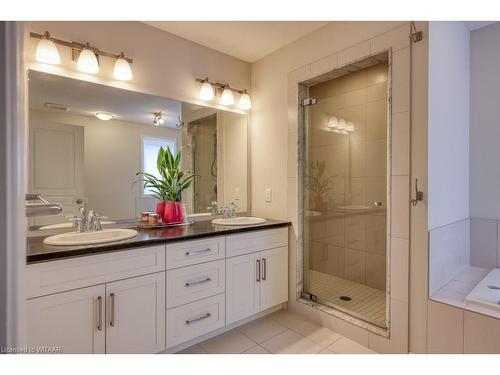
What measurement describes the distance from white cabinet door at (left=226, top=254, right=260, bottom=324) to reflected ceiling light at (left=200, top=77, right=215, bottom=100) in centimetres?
139

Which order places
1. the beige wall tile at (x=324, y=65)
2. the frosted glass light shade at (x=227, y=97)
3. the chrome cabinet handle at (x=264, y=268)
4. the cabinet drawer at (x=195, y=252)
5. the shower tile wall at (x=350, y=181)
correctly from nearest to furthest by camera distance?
the cabinet drawer at (x=195, y=252) → the beige wall tile at (x=324, y=65) → the chrome cabinet handle at (x=264, y=268) → the shower tile wall at (x=350, y=181) → the frosted glass light shade at (x=227, y=97)

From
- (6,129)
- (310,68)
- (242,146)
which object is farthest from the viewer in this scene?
(242,146)

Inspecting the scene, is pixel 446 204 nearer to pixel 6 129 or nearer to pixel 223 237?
pixel 223 237

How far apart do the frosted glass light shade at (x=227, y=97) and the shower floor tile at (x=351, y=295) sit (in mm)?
1734

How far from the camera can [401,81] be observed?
1696 millimetres

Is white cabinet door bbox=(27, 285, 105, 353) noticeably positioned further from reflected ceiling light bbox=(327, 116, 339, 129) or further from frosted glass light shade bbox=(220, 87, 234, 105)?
reflected ceiling light bbox=(327, 116, 339, 129)

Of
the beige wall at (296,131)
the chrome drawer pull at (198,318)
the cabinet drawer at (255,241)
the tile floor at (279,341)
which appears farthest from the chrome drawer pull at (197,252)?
the beige wall at (296,131)

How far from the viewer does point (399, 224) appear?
67.9 inches

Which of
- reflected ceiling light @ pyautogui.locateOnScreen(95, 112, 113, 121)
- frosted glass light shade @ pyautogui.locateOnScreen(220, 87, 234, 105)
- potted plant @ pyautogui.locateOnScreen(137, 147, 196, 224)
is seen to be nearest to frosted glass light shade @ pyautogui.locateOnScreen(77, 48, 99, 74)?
reflected ceiling light @ pyautogui.locateOnScreen(95, 112, 113, 121)

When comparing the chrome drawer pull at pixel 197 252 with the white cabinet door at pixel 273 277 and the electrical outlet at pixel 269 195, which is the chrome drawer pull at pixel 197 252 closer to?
the white cabinet door at pixel 273 277

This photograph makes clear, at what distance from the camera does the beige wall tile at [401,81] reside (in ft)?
5.49

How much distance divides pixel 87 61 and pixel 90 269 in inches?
51.5
